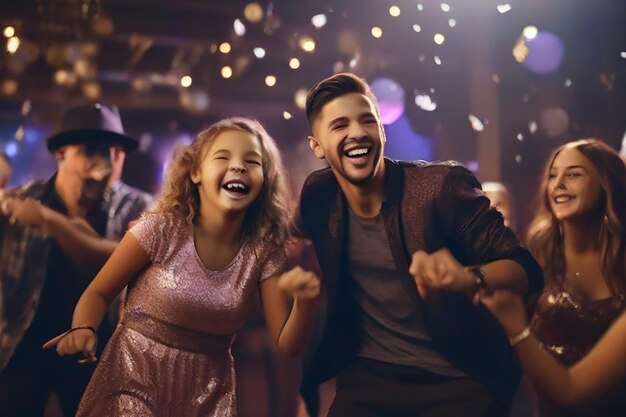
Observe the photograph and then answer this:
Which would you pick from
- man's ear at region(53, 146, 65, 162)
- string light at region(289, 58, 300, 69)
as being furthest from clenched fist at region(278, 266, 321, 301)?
string light at region(289, 58, 300, 69)

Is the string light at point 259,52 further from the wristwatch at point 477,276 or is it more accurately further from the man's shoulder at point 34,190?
the wristwatch at point 477,276

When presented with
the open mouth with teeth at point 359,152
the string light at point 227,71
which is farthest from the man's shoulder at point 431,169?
the string light at point 227,71

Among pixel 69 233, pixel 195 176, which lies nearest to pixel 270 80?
pixel 69 233

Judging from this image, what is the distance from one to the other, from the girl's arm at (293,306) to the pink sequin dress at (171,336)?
72 mm

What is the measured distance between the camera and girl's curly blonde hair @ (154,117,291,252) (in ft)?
7.35

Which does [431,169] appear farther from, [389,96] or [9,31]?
[9,31]

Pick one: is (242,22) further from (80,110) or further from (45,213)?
(45,213)

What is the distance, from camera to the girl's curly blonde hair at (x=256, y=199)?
2.24 m

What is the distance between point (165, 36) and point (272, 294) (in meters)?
3.31

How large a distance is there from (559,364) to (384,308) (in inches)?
25.3

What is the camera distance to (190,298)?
2080mm

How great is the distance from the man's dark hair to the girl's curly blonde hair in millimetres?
173

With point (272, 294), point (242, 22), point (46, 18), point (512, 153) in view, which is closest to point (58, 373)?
point (272, 294)

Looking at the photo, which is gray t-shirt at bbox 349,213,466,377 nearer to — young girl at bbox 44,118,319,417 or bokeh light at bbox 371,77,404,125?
young girl at bbox 44,118,319,417
